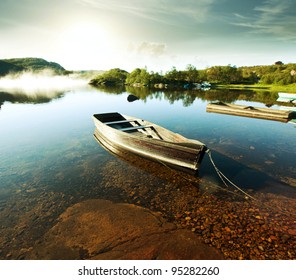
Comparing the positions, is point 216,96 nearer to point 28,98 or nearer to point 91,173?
point 91,173

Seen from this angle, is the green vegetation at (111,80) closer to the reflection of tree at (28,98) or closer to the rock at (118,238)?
the reflection of tree at (28,98)

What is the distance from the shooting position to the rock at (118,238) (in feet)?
20.9

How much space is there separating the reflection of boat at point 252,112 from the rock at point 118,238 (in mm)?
28009

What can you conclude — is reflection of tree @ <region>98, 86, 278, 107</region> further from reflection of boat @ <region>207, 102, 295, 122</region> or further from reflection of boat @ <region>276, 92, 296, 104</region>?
reflection of boat @ <region>207, 102, 295, 122</region>

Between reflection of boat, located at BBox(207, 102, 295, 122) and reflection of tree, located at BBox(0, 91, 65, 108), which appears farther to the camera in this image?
reflection of tree, located at BBox(0, 91, 65, 108)

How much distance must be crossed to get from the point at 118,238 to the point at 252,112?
30.4m

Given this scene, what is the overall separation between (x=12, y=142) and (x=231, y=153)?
2115 cm

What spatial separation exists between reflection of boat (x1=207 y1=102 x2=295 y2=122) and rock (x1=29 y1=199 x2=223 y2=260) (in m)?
28.0

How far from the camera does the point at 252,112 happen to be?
29.8m

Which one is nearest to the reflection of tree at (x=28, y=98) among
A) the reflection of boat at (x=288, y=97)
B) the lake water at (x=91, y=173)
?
the lake water at (x=91, y=173)

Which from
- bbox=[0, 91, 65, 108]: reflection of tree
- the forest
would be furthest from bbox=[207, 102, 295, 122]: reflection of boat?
the forest

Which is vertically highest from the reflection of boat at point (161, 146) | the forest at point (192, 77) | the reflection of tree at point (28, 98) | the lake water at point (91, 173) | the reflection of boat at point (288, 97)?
the forest at point (192, 77)

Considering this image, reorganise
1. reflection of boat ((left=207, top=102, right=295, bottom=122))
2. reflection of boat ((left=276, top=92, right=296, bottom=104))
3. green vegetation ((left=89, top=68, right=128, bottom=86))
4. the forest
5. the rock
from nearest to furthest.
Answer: the rock, reflection of boat ((left=207, top=102, right=295, bottom=122)), reflection of boat ((left=276, top=92, right=296, bottom=104)), the forest, green vegetation ((left=89, top=68, right=128, bottom=86))

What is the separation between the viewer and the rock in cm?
Result: 636
